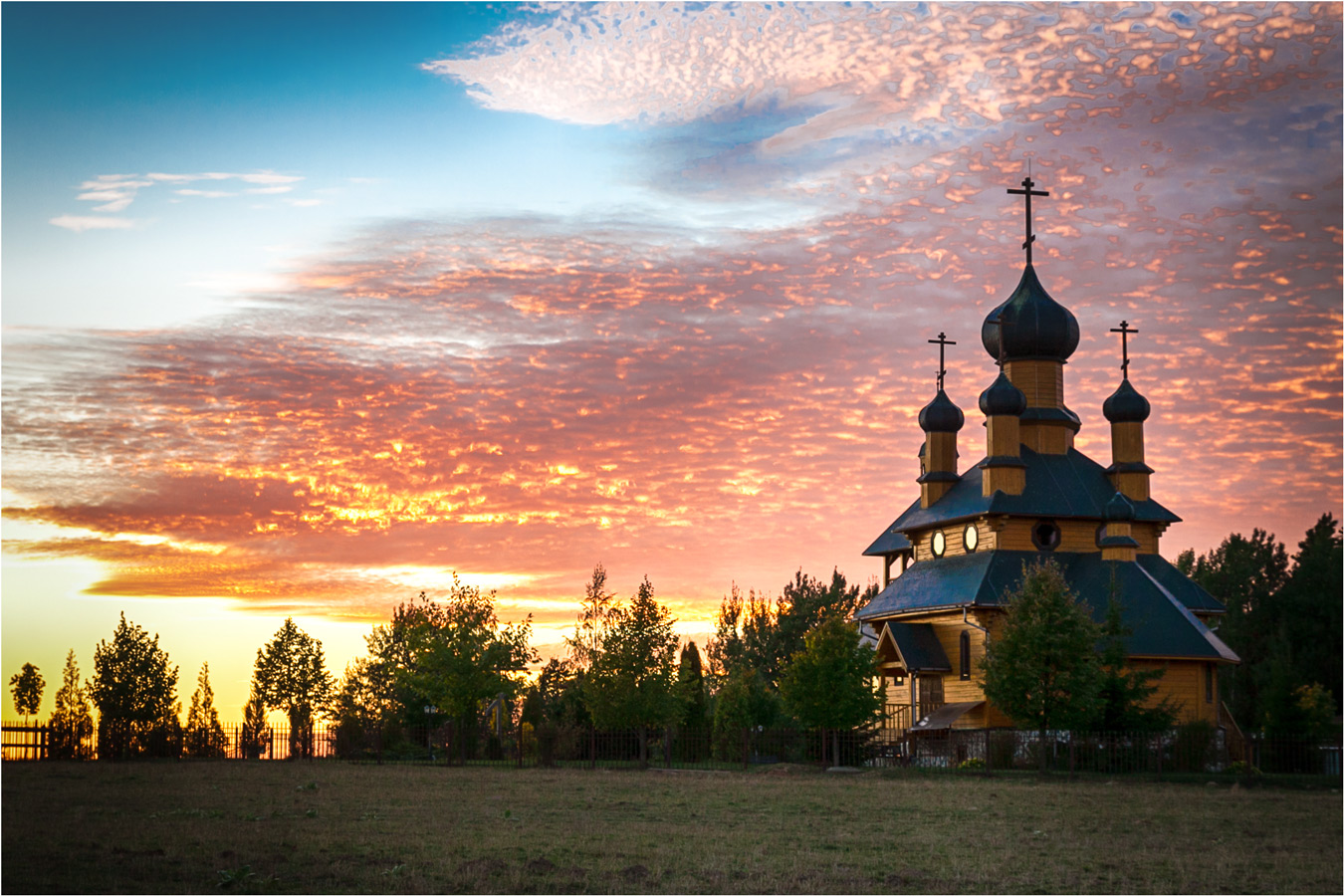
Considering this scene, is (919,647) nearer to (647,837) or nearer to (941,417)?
(941,417)

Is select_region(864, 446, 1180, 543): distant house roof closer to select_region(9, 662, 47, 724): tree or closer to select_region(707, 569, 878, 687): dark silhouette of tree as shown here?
select_region(707, 569, 878, 687): dark silhouette of tree

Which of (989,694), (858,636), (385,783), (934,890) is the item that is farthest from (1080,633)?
(934,890)

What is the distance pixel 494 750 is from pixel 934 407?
24.3m

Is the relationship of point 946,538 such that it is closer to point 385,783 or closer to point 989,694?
point 989,694

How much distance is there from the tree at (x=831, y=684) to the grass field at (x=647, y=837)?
11.4 metres

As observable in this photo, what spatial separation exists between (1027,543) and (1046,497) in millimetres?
1917

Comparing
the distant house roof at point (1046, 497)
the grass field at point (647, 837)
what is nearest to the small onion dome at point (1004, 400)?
the distant house roof at point (1046, 497)

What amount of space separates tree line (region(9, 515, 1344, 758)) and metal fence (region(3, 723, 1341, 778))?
1.02 feet

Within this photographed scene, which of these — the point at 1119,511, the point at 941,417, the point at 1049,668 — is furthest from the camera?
the point at 941,417

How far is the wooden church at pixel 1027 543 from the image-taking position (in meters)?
46.4

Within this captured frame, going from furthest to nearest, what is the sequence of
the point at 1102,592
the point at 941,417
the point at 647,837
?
the point at 941,417 → the point at 1102,592 → the point at 647,837

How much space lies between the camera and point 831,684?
43000mm

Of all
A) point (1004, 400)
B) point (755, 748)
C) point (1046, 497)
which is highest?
point (1004, 400)

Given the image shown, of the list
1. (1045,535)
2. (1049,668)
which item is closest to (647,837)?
(1049,668)
